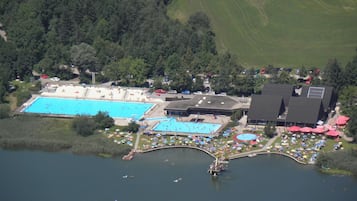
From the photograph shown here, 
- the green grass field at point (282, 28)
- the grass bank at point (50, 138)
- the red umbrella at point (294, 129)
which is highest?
the green grass field at point (282, 28)

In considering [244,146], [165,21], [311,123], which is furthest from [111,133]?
[165,21]

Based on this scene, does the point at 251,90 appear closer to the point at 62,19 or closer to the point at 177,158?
the point at 177,158

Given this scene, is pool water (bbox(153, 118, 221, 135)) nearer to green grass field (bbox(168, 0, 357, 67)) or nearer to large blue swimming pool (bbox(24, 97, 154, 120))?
large blue swimming pool (bbox(24, 97, 154, 120))

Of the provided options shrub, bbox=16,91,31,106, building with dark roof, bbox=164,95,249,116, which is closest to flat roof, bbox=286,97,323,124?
building with dark roof, bbox=164,95,249,116

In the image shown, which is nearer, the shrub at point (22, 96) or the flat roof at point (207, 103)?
the flat roof at point (207, 103)

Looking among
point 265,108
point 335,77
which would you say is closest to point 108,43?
point 265,108

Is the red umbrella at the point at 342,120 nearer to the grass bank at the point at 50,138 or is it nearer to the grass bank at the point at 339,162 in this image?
the grass bank at the point at 339,162

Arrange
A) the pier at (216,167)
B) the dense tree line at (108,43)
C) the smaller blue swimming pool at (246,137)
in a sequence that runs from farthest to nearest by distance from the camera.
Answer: the dense tree line at (108,43), the smaller blue swimming pool at (246,137), the pier at (216,167)

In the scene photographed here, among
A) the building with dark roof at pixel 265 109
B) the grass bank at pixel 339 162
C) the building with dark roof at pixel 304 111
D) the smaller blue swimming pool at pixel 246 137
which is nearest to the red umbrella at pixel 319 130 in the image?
the building with dark roof at pixel 304 111
